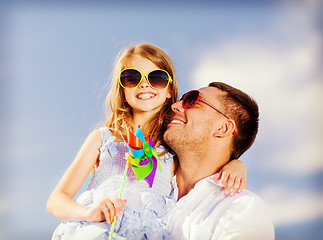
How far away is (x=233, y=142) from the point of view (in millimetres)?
3400

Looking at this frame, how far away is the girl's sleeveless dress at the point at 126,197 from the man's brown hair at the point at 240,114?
618mm

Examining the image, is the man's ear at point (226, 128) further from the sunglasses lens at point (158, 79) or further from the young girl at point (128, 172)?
the sunglasses lens at point (158, 79)

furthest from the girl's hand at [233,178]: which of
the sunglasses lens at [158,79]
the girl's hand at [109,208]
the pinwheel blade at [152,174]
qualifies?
the sunglasses lens at [158,79]

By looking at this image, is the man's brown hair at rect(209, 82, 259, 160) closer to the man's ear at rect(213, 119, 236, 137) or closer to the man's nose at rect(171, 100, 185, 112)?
the man's ear at rect(213, 119, 236, 137)

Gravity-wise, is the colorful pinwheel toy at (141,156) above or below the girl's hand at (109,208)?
above

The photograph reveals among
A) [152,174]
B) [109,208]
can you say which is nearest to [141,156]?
[152,174]

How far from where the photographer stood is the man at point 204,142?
291cm

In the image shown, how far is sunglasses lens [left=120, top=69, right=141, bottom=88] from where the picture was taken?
3.38 metres

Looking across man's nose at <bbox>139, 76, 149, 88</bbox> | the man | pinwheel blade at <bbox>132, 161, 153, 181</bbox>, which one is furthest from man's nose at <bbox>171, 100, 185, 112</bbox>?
pinwheel blade at <bbox>132, 161, 153, 181</bbox>

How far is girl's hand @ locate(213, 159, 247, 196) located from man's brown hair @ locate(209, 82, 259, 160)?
1.26 ft

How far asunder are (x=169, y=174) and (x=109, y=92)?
1034mm

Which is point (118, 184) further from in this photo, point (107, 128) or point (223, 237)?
point (223, 237)

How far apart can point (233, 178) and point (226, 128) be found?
59 cm

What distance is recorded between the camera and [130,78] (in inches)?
134
